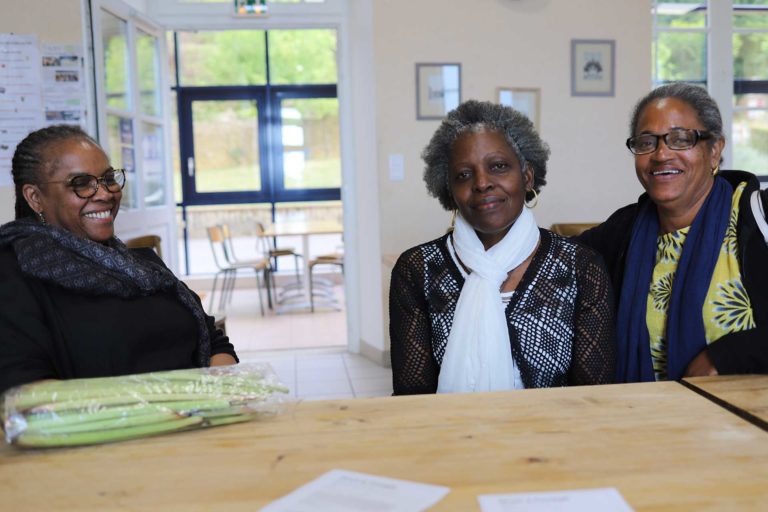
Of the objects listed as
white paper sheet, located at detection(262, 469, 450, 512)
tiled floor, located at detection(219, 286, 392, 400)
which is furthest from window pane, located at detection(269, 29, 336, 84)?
white paper sheet, located at detection(262, 469, 450, 512)

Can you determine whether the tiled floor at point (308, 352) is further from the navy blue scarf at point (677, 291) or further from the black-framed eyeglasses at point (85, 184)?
the navy blue scarf at point (677, 291)

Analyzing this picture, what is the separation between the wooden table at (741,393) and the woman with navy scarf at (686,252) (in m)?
0.22

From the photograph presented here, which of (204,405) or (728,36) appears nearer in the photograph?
(204,405)

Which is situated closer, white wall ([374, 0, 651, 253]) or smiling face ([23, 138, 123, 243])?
smiling face ([23, 138, 123, 243])

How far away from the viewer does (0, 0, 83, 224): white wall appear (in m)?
3.79

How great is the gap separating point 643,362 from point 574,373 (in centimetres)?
23

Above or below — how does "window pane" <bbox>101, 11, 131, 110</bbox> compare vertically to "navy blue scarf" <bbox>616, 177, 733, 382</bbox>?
above

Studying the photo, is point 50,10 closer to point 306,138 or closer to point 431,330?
point 431,330

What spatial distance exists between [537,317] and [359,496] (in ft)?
3.00

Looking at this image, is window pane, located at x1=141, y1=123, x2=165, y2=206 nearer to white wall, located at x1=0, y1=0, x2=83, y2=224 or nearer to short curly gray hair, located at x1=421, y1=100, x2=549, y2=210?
white wall, located at x1=0, y1=0, x2=83, y2=224

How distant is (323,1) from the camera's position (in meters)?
4.93

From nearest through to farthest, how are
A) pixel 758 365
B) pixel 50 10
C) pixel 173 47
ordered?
pixel 758 365, pixel 50 10, pixel 173 47

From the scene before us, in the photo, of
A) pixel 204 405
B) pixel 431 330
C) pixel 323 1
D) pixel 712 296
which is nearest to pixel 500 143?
pixel 431 330

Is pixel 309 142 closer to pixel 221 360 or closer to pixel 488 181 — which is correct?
pixel 221 360
